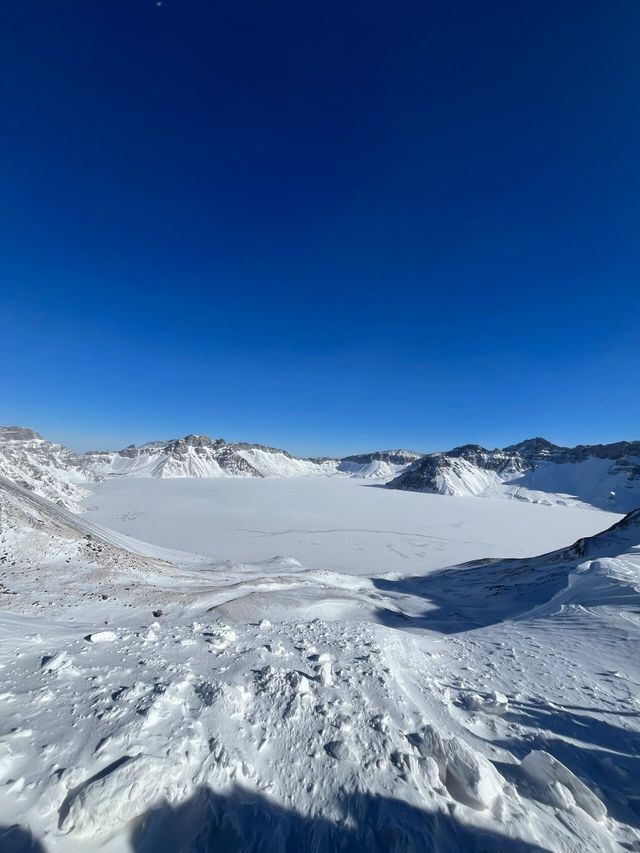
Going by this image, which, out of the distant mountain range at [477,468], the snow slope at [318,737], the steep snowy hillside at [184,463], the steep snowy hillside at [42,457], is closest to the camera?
the snow slope at [318,737]

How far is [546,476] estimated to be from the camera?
158 metres

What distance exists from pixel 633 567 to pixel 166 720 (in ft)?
55.9

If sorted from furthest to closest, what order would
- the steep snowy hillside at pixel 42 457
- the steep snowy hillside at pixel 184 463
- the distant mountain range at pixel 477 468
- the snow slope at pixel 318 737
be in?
1. the steep snowy hillside at pixel 184 463
2. the distant mountain range at pixel 477 468
3. the steep snowy hillside at pixel 42 457
4. the snow slope at pixel 318 737

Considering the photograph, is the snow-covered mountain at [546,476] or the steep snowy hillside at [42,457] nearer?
the steep snowy hillside at [42,457]

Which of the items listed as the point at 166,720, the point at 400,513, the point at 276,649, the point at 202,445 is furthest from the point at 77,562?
the point at 202,445

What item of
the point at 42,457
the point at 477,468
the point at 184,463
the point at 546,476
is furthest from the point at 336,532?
the point at 546,476

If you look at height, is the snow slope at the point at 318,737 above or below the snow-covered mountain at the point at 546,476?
below

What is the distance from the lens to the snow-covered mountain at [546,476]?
126125 millimetres

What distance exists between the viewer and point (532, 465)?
6560 inches

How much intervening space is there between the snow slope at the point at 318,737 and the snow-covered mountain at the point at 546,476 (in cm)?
13099

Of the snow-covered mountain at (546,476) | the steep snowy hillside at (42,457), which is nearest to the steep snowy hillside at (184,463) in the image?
the steep snowy hillside at (42,457)

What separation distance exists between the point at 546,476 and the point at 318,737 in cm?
18760

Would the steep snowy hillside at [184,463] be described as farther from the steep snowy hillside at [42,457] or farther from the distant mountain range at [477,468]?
the steep snowy hillside at [42,457]

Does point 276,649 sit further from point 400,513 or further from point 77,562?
point 400,513
